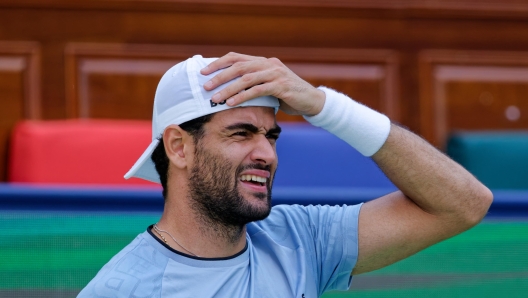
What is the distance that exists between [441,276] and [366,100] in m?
1.71

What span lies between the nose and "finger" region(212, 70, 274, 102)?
0.14m

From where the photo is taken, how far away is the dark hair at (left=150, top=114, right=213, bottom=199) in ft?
6.57

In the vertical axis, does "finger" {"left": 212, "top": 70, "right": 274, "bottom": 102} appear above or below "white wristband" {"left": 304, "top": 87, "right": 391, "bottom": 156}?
above

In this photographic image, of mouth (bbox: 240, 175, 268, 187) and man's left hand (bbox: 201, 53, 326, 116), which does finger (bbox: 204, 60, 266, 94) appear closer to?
man's left hand (bbox: 201, 53, 326, 116)

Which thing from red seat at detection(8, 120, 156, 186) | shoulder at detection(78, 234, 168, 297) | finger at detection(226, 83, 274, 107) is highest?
finger at detection(226, 83, 274, 107)

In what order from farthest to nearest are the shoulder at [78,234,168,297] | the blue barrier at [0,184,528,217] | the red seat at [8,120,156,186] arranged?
the red seat at [8,120,156,186], the blue barrier at [0,184,528,217], the shoulder at [78,234,168,297]

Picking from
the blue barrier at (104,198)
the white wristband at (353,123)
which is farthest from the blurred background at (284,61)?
the white wristband at (353,123)

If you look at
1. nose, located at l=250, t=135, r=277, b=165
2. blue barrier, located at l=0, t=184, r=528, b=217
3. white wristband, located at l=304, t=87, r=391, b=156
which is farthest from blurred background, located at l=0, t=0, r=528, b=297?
nose, located at l=250, t=135, r=277, b=165

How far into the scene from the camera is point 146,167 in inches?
85.7

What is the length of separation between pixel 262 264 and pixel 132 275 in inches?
13.8

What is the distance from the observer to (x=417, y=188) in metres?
2.12

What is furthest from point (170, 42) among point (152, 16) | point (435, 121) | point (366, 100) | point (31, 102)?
point (435, 121)

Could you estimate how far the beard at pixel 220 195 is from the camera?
193cm

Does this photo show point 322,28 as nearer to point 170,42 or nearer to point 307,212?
point 170,42
